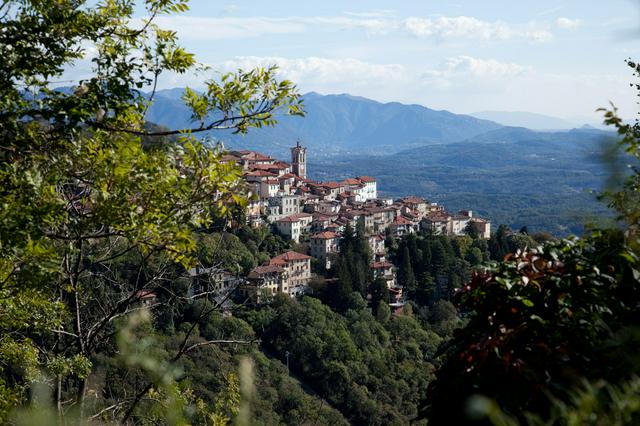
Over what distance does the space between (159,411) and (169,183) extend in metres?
1.38

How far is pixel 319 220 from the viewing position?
2263 inches

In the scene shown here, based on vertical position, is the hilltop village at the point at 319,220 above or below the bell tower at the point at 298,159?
below

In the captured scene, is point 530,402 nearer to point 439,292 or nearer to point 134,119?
point 134,119

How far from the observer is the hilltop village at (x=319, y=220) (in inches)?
1874

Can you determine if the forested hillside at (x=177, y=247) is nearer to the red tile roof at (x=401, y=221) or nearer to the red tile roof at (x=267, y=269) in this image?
the red tile roof at (x=267, y=269)

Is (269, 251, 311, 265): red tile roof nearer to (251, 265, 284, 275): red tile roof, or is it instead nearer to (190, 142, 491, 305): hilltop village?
(190, 142, 491, 305): hilltop village

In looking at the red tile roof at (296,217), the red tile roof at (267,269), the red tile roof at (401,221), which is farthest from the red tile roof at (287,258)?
the red tile roof at (401,221)

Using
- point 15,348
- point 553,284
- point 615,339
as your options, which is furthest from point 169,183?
point 15,348

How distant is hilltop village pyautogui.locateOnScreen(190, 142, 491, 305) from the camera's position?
47.6m

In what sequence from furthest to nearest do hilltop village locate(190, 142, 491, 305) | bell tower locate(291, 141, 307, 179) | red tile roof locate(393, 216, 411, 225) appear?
bell tower locate(291, 141, 307, 179) → red tile roof locate(393, 216, 411, 225) → hilltop village locate(190, 142, 491, 305)

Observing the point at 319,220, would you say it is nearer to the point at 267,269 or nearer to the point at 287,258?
the point at 287,258

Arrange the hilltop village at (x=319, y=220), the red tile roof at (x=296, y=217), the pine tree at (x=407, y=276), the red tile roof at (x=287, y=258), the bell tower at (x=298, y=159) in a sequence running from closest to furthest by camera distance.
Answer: the red tile roof at (x=287, y=258), the hilltop village at (x=319, y=220), the pine tree at (x=407, y=276), the red tile roof at (x=296, y=217), the bell tower at (x=298, y=159)

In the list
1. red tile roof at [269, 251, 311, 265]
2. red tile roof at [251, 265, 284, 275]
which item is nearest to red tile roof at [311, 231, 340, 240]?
red tile roof at [269, 251, 311, 265]

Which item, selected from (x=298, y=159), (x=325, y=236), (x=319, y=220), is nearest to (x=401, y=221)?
(x=319, y=220)
